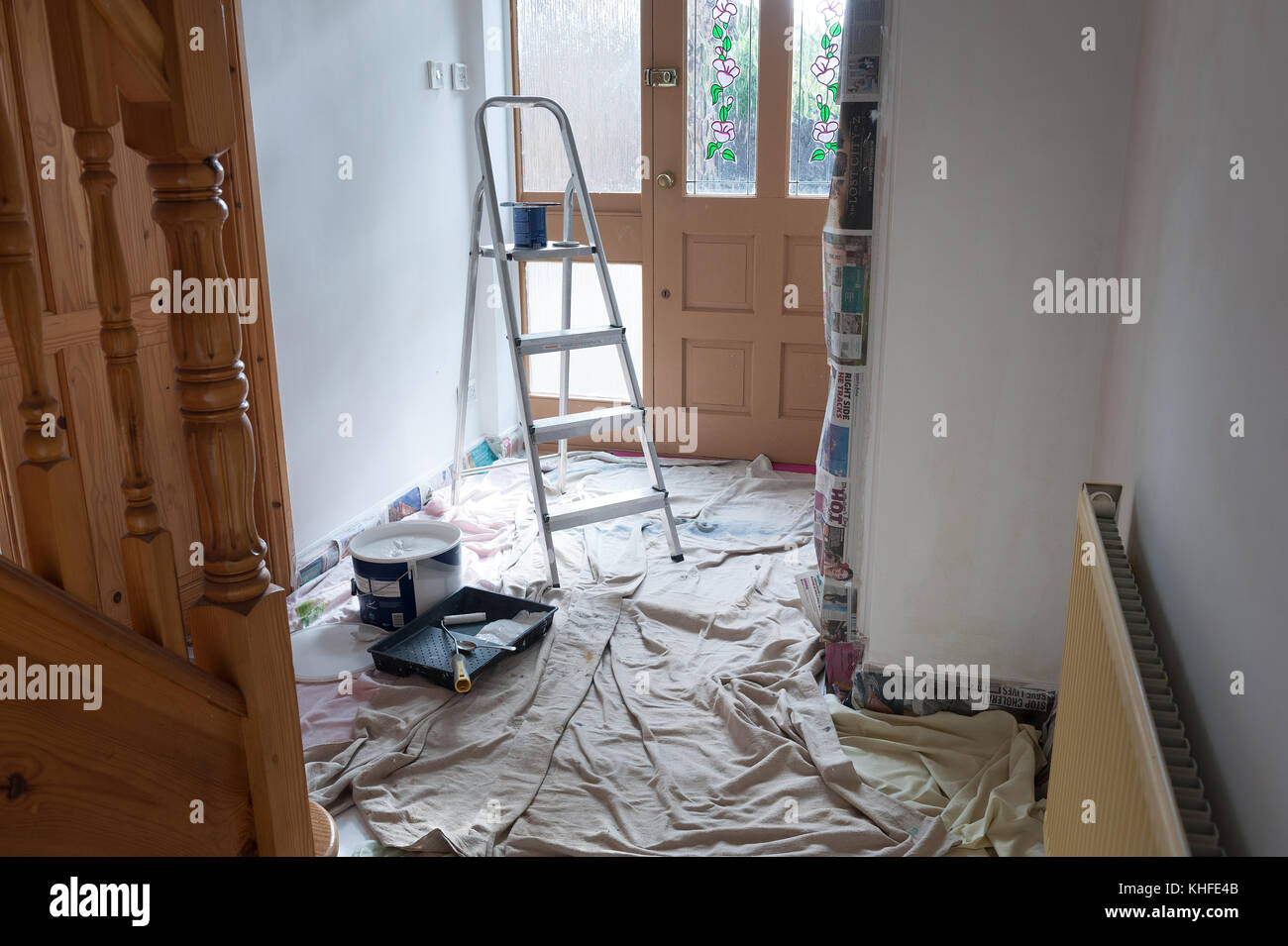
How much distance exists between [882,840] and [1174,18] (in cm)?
148

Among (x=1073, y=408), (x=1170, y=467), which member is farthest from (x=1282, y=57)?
(x=1073, y=408)

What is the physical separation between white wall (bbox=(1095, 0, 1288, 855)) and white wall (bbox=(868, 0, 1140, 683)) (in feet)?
1.16

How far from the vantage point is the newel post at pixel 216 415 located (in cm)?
102

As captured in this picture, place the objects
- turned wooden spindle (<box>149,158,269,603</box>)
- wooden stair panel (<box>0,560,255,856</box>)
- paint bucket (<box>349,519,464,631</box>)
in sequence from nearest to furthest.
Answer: wooden stair panel (<box>0,560,255,856</box>) < turned wooden spindle (<box>149,158,269,603</box>) < paint bucket (<box>349,519,464,631</box>)

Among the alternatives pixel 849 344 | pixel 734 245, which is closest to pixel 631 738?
pixel 849 344

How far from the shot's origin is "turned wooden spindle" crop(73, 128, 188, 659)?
1005mm

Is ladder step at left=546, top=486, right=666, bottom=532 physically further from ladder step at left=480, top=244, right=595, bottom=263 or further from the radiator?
the radiator

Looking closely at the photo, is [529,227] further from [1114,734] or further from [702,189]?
[1114,734]

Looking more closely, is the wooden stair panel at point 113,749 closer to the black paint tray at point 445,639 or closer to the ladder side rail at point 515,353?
the black paint tray at point 445,639

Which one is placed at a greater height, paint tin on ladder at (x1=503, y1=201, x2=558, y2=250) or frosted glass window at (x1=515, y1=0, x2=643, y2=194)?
frosted glass window at (x1=515, y1=0, x2=643, y2=194)

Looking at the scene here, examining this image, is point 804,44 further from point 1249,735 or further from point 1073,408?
point 1249,735

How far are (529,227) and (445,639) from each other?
130 cm

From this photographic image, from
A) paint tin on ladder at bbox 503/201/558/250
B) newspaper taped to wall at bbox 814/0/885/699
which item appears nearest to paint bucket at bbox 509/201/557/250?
paint tin on ladder at bbox 503/201/558/250

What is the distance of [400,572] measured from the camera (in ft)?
8.96
